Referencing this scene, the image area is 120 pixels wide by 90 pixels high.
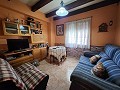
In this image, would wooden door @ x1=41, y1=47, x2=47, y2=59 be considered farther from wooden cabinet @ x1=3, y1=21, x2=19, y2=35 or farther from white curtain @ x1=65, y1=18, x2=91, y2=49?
wooden cabinet @ x1=3, y1=21, x2=19, y2=35

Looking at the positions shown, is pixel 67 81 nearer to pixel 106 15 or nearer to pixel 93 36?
pixel 93 36

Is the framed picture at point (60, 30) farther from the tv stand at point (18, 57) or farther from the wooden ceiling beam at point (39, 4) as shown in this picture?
the tv stand at point (18, 57)

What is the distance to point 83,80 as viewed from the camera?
3.59ft

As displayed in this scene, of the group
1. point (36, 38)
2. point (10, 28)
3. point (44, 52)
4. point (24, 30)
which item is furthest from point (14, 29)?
point (44, 52)

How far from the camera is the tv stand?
238 centimetres

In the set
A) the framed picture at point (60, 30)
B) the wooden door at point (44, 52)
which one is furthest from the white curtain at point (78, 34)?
the wooden door at point (44, 52)

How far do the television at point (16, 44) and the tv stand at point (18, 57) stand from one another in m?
0.17

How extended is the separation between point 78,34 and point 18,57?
10.0ft

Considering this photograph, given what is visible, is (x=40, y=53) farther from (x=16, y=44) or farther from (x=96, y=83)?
(x=96, y=83)

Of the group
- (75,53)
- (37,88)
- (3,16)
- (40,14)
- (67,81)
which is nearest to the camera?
(37,88)

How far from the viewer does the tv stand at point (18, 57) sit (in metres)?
2.38

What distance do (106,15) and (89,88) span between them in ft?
10.4

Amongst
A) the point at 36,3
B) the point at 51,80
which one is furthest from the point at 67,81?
the point at 36,3

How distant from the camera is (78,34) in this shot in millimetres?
3719
